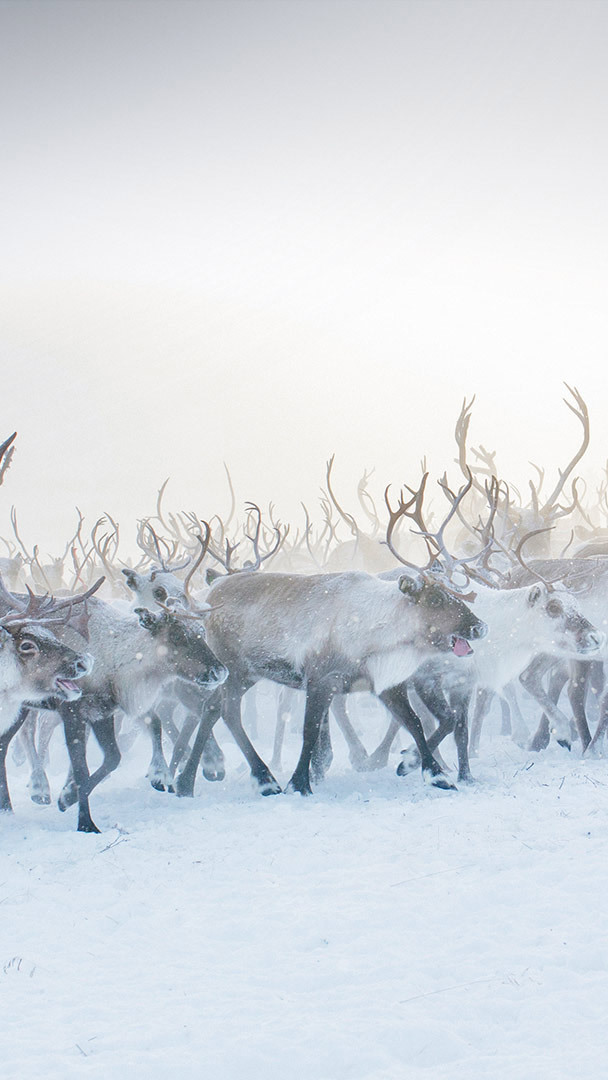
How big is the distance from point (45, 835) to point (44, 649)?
1278mm

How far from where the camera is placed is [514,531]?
1156 cm

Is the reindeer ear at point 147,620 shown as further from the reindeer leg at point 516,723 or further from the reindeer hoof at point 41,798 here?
the reindeer leg at point 516,723

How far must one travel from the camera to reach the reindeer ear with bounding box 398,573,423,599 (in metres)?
7.01

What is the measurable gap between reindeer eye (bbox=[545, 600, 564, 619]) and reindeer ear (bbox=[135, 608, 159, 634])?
11.4ft

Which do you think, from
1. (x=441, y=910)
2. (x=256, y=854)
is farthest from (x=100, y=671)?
(x=441, y=910)

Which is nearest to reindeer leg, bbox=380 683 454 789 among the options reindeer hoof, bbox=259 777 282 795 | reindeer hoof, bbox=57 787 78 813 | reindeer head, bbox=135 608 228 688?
reindeer hoof, bbox=259 777 282 795

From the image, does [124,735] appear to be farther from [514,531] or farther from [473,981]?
[473,981]

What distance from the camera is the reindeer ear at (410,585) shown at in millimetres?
7014

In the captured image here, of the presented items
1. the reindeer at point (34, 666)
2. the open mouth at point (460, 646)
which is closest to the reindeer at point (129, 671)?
the reindeer at point (34, 666)

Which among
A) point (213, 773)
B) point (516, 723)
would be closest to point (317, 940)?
point (213, 773)

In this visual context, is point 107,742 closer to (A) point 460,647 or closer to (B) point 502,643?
(A) point 460,647

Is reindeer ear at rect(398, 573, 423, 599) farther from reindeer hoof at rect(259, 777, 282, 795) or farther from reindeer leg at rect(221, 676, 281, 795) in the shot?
reindeer hoof at rect(259, 777, 282, 795)

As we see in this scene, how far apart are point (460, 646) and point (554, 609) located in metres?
1.20

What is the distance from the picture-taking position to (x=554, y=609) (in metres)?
7.69
